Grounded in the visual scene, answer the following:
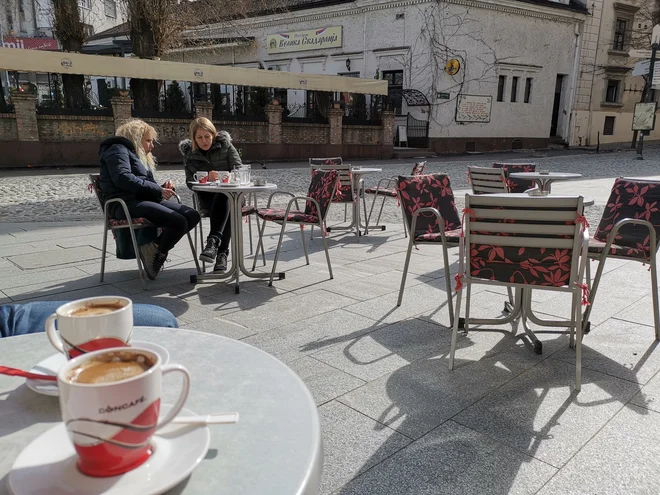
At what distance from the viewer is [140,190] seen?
15.4 feet

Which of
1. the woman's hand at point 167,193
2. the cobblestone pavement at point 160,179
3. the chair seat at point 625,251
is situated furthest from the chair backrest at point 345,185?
the chair seat at point 625,251

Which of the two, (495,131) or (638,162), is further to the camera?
(495,131)

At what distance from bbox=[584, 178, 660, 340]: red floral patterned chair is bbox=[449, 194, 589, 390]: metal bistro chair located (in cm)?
74

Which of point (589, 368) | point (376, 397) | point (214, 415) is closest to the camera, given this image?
point (214, 415)

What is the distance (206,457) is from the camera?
0.85 metres

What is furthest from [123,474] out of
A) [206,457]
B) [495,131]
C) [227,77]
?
[495,131]

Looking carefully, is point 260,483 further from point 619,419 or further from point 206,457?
point 619,419

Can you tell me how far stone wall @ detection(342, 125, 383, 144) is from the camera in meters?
20.5

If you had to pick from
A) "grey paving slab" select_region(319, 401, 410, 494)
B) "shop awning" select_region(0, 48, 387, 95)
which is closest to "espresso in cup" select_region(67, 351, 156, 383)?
"grey paving slab" select_region(319, 401, 410, 494)

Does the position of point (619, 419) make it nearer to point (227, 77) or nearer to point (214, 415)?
point (214, 415)

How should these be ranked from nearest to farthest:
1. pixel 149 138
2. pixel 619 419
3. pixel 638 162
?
1. pixel 619 419
2. pixel 149 138
3. pixel 638 162

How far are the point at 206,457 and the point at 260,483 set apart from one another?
105 millimetres

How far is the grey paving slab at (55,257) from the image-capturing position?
5470 mm

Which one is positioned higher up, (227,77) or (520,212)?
(227,77)
